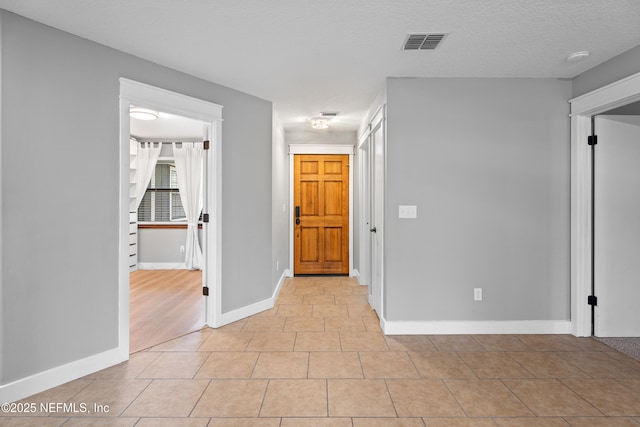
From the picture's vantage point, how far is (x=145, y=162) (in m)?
6.54

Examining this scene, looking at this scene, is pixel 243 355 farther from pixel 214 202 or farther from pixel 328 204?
pixel 328 204

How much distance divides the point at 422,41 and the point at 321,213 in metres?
3.67

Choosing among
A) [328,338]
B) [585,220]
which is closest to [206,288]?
[328,338]

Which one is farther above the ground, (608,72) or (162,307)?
(608,72)

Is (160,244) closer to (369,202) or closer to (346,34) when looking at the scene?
(369,202)

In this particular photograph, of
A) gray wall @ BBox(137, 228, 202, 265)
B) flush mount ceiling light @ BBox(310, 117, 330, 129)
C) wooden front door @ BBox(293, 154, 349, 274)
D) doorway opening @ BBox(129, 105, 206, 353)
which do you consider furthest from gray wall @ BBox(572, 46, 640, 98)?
gray wall @ BBox(137, 228, 202, 265)

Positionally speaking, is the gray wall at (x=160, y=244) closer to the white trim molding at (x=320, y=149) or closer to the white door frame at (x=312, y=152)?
the white door frame at (x=312, y=152)

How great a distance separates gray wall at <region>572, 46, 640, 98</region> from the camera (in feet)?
9.16

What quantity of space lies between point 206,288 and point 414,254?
2.06m

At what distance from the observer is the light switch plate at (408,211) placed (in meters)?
3.43

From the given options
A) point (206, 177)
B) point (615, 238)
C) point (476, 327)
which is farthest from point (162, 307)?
point (615, 238)

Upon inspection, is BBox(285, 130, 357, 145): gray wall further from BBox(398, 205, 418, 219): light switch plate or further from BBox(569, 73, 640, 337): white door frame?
BBox(569, 73, 640, 337): white door frame

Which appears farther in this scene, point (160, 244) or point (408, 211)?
point (160, 244)

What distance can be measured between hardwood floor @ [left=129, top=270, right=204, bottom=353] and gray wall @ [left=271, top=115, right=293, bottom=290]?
105 cm
